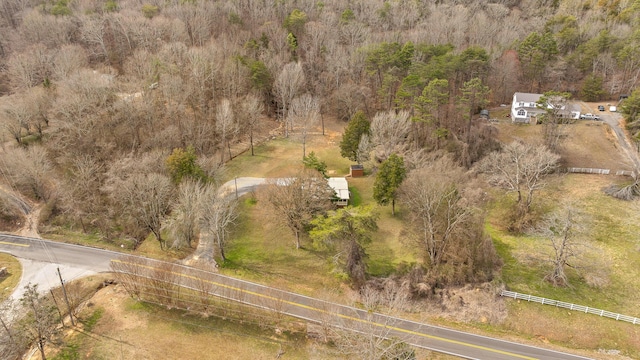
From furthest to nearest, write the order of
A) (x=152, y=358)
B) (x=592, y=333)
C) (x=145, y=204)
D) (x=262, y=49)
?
(x=262, y=49) → (x=145, y=204) → (x=592, y=333) → (x=152, y=358)

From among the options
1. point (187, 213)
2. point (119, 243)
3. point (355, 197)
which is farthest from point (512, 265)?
point (119, 243)

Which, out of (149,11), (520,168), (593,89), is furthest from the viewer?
(149,11)

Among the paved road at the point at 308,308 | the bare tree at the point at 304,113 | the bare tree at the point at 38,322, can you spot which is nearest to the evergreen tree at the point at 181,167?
the paved road at the point at 308,308

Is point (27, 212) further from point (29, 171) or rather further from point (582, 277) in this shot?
point (582, 277)

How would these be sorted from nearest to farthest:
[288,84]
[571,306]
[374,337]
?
[374,337] < [571,306] < [288,84]

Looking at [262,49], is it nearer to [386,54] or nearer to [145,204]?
[386,54]

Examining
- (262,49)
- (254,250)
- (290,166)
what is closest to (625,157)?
(290,166)

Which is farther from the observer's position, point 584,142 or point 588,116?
point 588,116

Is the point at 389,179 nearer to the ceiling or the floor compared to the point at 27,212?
nearer to the ceiling
